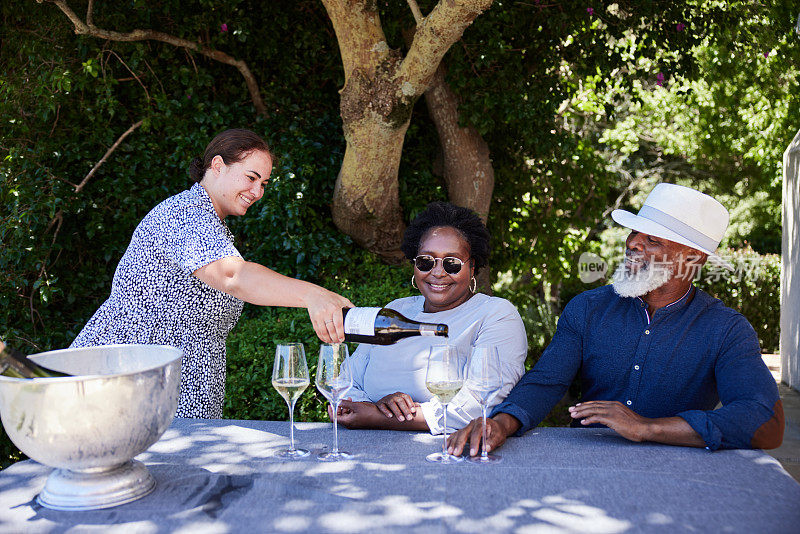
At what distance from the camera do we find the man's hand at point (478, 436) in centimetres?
233

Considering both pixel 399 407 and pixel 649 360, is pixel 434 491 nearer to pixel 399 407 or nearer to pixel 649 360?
pixel 399 407

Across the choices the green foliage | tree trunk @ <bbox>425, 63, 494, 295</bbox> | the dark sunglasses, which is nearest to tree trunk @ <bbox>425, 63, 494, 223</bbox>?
tree trunk @ <bbox>425, 63, 494, 295</bbox>

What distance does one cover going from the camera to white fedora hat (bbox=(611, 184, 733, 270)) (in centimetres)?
308

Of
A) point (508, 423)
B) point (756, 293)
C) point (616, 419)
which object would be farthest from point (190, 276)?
point (756, 293)

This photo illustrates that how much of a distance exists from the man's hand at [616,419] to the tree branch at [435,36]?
9.04 ft

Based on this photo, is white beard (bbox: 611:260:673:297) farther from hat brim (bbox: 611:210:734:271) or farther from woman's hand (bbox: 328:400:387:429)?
woman's hand (bbox: 328:400:387:429)

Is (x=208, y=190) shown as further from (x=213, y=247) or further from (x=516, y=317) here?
(x=516, y=317)

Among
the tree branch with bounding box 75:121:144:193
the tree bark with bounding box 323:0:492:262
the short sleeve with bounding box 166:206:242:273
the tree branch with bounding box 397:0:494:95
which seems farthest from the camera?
the tree branch with bounding box 75:121:144:193

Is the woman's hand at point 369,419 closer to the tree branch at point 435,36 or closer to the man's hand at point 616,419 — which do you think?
the man's hand at point 616,419

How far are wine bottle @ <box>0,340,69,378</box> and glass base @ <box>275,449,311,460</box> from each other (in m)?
0.74

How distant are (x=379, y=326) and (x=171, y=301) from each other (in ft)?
2.98

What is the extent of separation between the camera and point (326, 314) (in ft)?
7.84

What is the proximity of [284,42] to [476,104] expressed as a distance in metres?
1.85

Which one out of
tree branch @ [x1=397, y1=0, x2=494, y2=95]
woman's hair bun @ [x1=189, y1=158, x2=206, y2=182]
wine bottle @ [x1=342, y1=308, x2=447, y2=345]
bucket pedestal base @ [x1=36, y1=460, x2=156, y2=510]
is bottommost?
bucket pedestal base @ [x1=36, y1=460, x2=156, y2=510]
